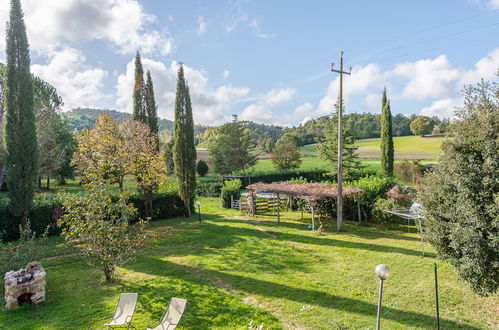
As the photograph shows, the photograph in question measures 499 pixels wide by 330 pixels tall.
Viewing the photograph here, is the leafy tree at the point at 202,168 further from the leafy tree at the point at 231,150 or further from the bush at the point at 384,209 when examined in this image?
the bush at the point at 384,209

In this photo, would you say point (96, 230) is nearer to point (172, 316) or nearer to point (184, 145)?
point (172, 316)

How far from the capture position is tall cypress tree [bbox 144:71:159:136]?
1931cm

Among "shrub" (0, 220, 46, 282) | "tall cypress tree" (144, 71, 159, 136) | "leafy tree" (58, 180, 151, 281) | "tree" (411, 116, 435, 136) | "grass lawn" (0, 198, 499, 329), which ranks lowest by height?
"grass lawn" (0, 198, 499, 329)

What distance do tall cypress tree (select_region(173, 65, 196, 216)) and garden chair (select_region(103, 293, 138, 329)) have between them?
12.4m

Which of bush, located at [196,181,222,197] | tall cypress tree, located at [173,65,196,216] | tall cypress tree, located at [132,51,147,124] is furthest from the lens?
bush, located at [196,181,222,197]

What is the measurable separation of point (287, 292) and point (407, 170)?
101 ft

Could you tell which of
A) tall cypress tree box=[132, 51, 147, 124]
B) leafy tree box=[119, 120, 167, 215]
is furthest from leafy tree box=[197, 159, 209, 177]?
leafy tree box=[119, 120, 167, 215]

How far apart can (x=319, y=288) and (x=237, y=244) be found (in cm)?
498

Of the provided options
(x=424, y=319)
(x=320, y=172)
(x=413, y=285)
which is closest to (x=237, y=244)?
(x=413, y=285)

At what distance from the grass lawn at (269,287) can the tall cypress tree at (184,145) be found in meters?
5.94

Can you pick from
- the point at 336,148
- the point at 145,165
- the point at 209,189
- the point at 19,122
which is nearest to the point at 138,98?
the point at 145,165

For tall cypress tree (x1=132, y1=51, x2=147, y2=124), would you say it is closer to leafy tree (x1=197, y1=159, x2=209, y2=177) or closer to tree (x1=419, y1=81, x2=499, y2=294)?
tree (x1=419, y1=81, x2=499, y2=294)

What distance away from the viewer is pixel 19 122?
12891 mm

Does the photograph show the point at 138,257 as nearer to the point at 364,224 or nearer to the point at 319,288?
the point at 319,288
